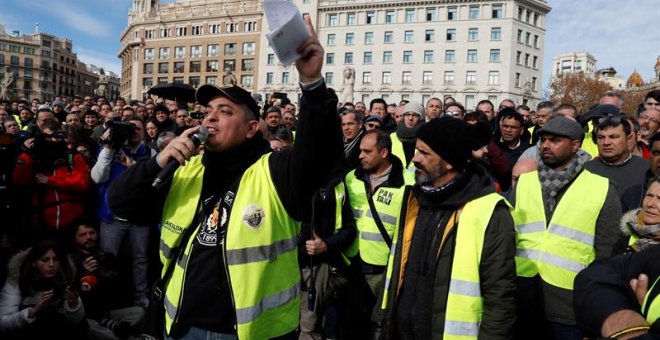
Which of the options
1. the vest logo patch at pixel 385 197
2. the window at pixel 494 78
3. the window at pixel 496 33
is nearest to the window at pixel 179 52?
the window at pixel 496 33

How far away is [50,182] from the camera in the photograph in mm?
5719

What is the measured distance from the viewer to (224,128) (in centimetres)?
249

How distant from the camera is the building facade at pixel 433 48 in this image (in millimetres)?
60094

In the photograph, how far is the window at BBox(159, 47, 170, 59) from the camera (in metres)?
81.7

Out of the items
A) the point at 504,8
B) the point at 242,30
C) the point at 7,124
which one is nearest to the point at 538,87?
the point at 504,8

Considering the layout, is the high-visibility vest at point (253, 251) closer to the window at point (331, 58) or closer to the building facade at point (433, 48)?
the building facade at point (433, 48)

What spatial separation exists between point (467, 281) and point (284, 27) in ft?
5.94

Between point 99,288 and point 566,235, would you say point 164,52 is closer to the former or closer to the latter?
point 99,288

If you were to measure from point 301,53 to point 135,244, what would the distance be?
486cm

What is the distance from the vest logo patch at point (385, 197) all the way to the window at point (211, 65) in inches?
2988

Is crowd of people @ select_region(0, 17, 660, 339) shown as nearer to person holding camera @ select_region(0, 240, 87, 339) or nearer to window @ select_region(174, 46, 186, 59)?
person holding camera @ select_region(0, 240, 87, 339)

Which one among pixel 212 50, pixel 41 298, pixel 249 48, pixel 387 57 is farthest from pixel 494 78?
pixel 41 298

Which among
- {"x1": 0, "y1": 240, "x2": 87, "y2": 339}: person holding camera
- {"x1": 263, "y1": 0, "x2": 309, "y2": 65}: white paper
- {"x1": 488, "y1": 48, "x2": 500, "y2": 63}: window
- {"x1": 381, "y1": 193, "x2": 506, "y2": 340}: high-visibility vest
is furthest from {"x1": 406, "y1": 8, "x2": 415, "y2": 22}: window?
{"x1": 263, "y1": 0, "x2": 309, "y2": 65}: white paper

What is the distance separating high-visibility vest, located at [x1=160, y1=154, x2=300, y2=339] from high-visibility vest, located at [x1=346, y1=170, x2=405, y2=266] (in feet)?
6.73
